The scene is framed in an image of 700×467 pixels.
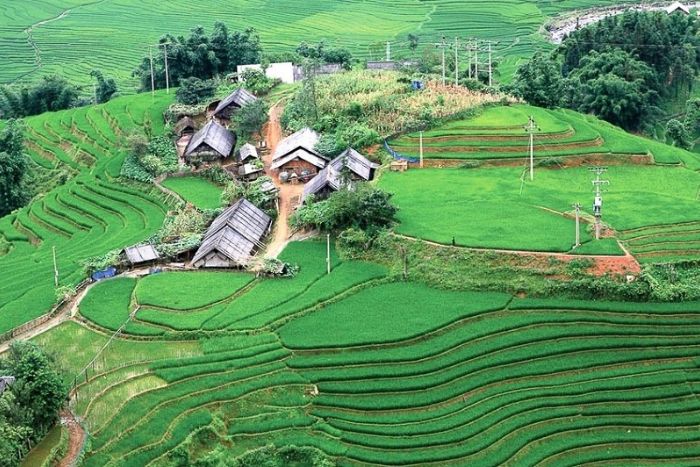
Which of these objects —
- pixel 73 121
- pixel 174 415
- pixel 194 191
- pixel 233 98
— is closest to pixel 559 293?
pixel 174 415

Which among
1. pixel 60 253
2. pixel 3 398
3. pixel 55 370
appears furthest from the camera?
pixel 60 253

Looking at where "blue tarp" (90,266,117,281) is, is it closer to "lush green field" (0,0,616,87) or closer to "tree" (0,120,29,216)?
"tree" (0,120,29,216)

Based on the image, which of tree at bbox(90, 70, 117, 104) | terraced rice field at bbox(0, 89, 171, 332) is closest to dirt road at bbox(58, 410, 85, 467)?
terraced rice field at bbox(0, 89, 171, 332)

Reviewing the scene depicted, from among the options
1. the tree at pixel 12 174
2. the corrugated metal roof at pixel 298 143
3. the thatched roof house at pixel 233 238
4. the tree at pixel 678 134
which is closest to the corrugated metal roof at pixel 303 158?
the corrugated metal roof at pixel 298 143

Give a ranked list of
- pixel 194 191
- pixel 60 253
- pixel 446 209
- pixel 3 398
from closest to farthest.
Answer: pixel 3 398, pixel 446 209, pixel 60 253, pixel 194 191

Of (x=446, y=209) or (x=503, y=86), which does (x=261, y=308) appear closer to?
(x=446, y=209)

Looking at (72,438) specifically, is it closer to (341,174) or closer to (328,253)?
(328,253)

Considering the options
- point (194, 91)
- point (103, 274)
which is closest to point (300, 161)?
point (103, 274)
